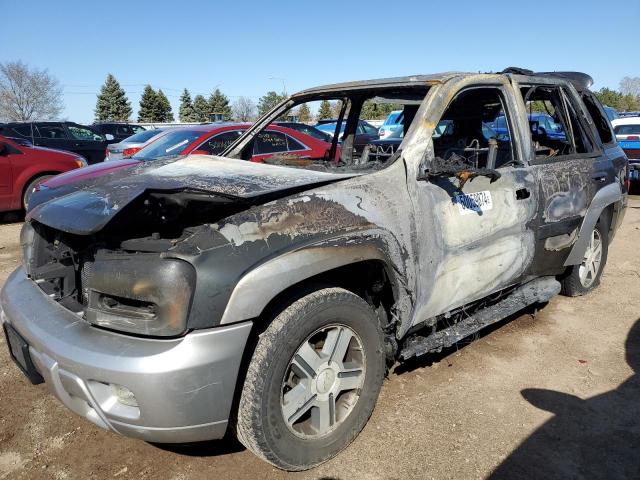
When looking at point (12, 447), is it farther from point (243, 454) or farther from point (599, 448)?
point (599, 448)

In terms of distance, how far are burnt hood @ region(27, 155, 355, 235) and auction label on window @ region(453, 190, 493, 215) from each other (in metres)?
0.74

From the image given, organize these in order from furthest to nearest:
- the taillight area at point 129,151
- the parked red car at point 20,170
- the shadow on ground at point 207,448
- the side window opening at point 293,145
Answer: the taillight area at point 129,151, the parked red car at point 20,170, the side window opening at point 293,145, the shadow on ground at point 207,448

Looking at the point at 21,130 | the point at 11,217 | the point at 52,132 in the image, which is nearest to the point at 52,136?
the point at 52,132

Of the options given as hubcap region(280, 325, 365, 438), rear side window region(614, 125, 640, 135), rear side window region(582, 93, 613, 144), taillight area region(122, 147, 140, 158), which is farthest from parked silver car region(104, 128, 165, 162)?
rear side window region(614, 125, 640, 135)

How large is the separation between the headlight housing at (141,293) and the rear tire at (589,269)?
144 inches

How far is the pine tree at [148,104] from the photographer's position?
59.0 m

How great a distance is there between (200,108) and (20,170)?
6116cm

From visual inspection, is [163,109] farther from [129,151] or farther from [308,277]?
[308,277]

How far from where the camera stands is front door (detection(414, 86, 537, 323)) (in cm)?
277

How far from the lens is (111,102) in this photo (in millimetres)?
56594

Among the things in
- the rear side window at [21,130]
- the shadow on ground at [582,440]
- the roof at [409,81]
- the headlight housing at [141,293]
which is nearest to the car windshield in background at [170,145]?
the roof at [409,81]

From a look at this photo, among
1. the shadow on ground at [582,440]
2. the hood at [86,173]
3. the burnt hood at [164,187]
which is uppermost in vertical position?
the burnt hood at [164,187]

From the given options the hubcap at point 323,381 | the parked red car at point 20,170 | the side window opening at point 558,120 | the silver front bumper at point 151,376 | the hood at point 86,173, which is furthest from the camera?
the parked red car at point 20,170

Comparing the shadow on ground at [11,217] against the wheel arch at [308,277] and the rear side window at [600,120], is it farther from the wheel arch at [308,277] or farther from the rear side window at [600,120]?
the rear side window at [600,120]
